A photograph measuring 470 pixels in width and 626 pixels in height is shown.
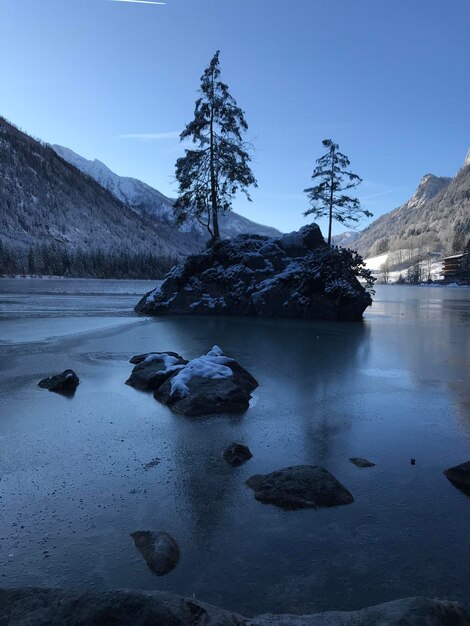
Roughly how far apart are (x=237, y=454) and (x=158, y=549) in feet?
6.84

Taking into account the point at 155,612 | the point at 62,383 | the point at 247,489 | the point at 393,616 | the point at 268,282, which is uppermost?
the point at 268,282

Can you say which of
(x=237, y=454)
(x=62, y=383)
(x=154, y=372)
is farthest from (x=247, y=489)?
(x=62, y=383)

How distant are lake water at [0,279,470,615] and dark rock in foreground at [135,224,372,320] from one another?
13364mm

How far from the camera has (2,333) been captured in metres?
16.6

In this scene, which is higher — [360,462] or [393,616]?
[393,616]

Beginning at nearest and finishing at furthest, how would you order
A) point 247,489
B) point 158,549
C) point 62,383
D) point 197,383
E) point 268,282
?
point 158,549 → point 247,489 → point 197,383 → point 62,383 → point 268,282

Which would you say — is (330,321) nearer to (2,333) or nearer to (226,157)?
(226,157)

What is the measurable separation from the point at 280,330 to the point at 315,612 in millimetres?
16510

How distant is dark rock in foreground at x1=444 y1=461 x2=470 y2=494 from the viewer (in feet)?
15.9

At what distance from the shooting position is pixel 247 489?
4805 mm

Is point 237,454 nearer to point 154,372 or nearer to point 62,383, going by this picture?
point 154,372

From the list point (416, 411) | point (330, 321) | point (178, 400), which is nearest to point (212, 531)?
point (178, 400)

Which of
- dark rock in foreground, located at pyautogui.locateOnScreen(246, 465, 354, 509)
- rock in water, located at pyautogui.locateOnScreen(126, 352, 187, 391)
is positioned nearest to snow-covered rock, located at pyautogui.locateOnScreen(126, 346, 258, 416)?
rock in water, located at pyautogui.locateOnScreen(126, 352, 187, 391)

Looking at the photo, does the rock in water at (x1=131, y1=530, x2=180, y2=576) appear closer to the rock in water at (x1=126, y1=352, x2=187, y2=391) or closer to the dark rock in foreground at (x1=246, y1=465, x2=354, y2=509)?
the dark rock in foreground at (x1=246, y1=465, x2=354, y2=509)
